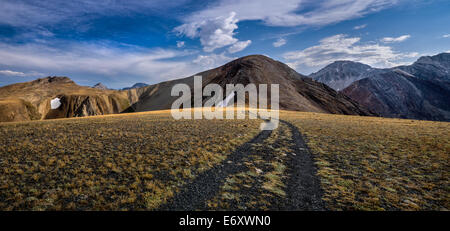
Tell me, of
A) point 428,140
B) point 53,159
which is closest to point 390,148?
point 428,140

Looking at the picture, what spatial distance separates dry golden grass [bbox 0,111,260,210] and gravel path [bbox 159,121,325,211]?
0.64 metres

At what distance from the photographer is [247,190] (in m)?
9.24

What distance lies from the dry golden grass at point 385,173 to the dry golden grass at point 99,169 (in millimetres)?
7400

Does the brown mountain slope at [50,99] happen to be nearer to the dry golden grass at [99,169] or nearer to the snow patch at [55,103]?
the snow patch at [55,103]

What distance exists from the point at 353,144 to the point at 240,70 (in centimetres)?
12672

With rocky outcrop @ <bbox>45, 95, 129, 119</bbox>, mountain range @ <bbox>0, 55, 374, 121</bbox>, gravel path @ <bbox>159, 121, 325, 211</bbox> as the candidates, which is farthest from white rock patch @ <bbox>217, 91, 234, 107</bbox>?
rocky outcrop @ <bbox>45, 95, 129, 119</bbox>

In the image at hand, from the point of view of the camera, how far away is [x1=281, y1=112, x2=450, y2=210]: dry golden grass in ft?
26.8

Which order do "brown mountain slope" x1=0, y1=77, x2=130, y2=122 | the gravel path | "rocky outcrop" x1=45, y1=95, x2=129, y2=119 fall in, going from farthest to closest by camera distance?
"rocky outcrop" x1=45, y1=95, x2=129, y2=119 → "brown mountain slope" x1=0, y1=77, x2=130, y2=122 → the gravel path

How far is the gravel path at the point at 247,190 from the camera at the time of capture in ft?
25.9

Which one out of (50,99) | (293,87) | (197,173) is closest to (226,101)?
(293,87)

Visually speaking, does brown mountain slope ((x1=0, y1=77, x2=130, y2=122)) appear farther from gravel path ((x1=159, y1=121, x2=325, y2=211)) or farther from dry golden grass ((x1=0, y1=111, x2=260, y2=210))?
gravel path ((x1=159, y1=121, x2=325, y2=211))

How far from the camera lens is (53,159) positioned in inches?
504

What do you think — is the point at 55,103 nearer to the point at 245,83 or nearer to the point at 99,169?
the point at 245,83
